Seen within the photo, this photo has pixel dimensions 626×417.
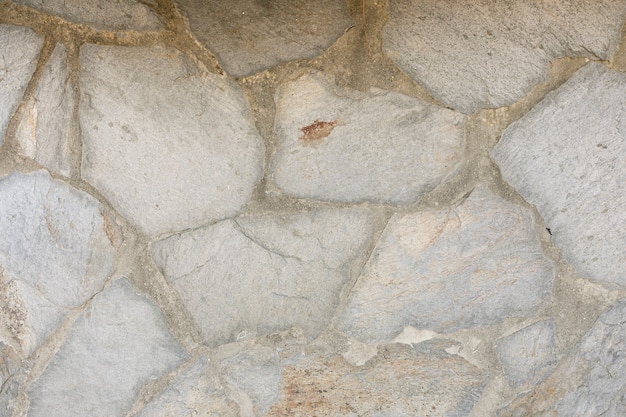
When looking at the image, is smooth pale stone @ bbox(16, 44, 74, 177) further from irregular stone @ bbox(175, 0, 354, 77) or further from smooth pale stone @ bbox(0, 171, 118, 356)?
irregular stone @ bbox(175, 0, 354, 77)

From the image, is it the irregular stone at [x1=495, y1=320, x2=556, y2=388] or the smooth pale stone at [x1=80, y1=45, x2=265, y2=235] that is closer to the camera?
the smooth pale stone at [x1=80, y1=45, x2=265, y2=235]

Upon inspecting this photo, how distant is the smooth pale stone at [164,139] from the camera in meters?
1.15

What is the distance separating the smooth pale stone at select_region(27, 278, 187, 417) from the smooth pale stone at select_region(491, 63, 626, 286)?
67cm

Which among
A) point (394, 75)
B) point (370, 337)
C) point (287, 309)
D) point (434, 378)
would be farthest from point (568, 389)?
point (394, 75)

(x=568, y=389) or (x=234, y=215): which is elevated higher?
(x=234, y=215)

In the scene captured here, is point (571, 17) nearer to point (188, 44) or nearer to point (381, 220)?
point (381, 220)

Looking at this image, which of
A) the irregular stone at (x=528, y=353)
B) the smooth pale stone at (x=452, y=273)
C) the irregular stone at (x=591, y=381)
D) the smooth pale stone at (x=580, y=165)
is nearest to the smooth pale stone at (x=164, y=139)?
the smooth pale stone at (x=452, y=273)

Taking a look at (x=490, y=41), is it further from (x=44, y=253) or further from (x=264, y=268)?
(x=44, y=253)

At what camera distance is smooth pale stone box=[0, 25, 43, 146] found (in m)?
1.13

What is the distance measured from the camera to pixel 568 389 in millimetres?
1288

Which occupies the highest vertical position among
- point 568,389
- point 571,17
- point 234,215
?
point 571,17

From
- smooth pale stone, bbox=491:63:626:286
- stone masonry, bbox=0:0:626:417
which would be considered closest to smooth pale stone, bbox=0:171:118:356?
stone masonry, bbox=0:0:626:417

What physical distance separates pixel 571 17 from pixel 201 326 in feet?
2.61

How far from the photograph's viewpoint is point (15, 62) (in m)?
1.14
